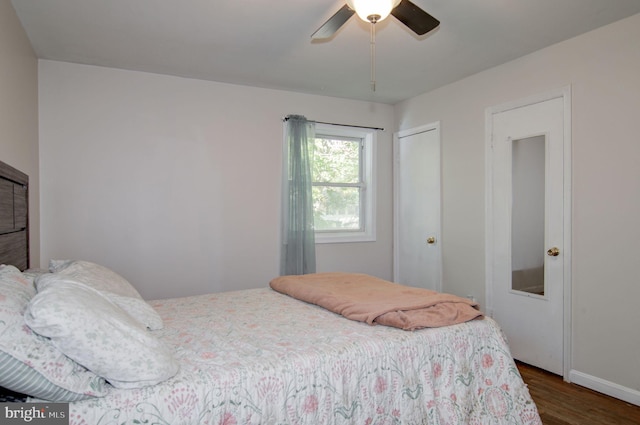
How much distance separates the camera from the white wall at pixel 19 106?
2.21 meters

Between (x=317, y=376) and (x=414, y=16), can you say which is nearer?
(x=317, y=376)

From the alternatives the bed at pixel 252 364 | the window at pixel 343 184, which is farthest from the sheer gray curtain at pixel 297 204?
the bed at pixel 252 364

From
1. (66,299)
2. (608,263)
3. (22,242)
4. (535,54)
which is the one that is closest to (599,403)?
(608,263)

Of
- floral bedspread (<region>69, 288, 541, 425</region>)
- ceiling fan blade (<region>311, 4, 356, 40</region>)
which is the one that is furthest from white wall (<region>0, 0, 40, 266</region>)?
ceiling fan blade (<region>311, 4, 356, 40</region>)

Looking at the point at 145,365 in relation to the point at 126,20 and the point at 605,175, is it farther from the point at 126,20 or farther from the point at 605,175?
the point at 605,175

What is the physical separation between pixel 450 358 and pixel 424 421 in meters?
0.31

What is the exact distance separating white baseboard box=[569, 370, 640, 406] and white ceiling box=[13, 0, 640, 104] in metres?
2.37

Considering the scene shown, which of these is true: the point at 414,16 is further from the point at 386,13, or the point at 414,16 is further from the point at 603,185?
A: the point at 603,185

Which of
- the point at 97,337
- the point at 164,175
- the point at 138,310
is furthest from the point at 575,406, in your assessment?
the point at 164,175

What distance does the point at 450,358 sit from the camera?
191cm

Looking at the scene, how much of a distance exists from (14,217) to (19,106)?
2.49 feet

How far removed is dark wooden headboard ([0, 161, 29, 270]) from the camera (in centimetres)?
205

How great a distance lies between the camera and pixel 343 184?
4.49 metres

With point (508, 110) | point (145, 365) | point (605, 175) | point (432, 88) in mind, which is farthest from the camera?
point (432, 88)
